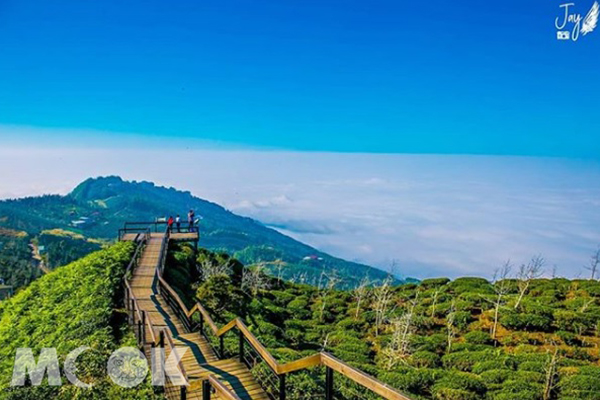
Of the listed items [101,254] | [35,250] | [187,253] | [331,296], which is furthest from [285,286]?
[35,250]

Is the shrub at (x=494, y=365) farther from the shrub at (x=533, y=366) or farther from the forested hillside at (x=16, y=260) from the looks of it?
the forested hillside at (x=16, y=260)

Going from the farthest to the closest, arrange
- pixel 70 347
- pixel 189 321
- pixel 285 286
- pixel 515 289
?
pixel 285 286, pixel 515 289, pixel 189 321, pixel 70 347

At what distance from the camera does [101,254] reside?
22.5m

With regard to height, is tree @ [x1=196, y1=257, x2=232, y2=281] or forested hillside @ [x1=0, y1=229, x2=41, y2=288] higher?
tree @ [x1=196, y1=257, x2=232, y2=281]

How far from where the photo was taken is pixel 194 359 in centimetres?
1036

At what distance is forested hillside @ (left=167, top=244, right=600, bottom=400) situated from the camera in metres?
15.7

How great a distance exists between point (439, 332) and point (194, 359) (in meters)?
18.2

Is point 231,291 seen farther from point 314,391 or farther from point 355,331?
point 314,391

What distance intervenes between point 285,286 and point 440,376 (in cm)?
2151

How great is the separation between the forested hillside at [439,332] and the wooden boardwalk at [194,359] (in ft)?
6.32

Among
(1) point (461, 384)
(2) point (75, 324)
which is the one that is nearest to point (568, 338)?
(1) point (461, 384)

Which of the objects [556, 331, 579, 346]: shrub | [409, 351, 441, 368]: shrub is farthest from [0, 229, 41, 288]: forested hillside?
[556, 331, 579, 346]: shrub

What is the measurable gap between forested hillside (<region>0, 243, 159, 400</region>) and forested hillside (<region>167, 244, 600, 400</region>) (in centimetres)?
385

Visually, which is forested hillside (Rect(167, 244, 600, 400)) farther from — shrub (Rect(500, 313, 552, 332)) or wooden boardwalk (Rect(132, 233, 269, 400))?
wooden boardwalk (Rect(132, 233, 269, 400))
